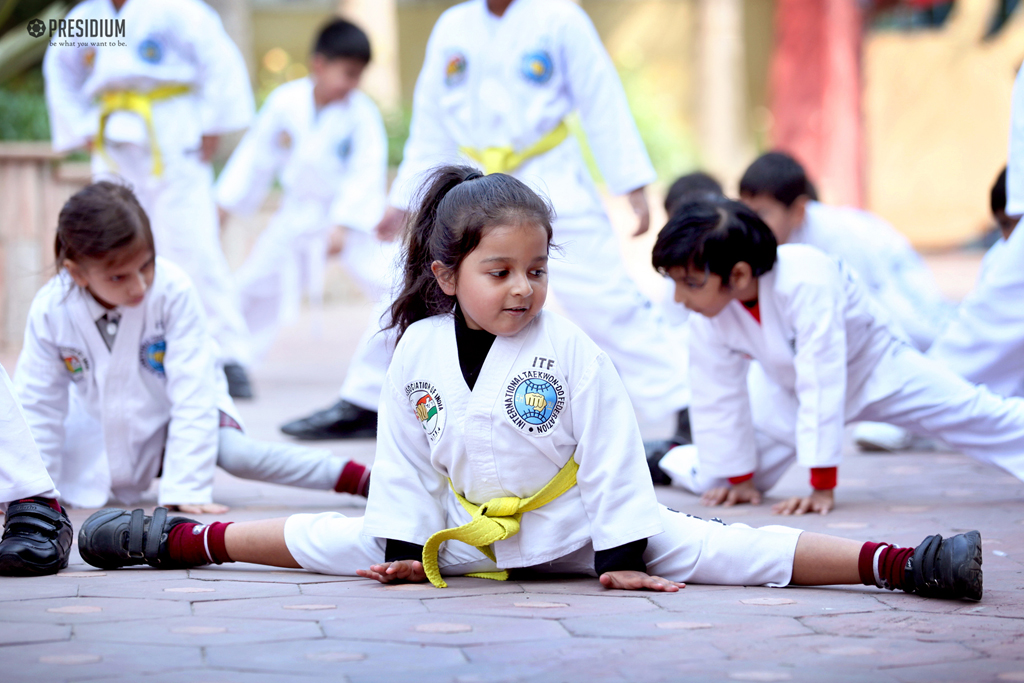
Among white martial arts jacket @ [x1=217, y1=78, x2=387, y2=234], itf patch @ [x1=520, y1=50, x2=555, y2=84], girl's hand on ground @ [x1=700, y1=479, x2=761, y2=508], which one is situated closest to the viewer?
girl's hand on ground @ [x1=700, y1=479, x2=761, y2=508]

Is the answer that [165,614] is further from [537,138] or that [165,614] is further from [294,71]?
[294,71]

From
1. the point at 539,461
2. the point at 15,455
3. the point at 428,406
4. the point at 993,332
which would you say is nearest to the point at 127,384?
the point at 15,455

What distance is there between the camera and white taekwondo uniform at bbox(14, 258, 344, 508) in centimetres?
316

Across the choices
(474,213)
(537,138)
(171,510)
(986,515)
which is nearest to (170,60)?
(537,138)

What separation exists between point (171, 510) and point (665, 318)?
220 centimetres

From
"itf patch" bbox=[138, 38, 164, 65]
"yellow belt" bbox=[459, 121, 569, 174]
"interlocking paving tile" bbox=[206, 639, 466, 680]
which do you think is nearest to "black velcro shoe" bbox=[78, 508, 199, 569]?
"interlocking paving tile" bbox=[206, 639, 466, 680]

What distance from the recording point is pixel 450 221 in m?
2.40

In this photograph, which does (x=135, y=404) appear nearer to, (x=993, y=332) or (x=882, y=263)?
(x=993, y=332)

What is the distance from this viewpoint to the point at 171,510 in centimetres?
318

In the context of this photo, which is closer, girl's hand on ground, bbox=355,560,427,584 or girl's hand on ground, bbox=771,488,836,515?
girl's hand on ground, bbox=355,560,427,584

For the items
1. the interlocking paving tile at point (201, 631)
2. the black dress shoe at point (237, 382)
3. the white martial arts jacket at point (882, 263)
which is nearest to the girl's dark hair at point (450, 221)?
the interlocking paving tile at point (201, 631)

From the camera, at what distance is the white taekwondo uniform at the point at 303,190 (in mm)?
5926

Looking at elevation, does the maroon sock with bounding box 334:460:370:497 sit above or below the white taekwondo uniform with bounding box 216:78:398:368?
below

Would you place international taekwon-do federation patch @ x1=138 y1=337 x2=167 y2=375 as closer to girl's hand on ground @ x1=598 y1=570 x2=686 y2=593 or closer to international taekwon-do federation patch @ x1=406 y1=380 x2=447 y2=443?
international taekwon-do federation patch @ x1=406 y1=380 x2=447 y2=443
